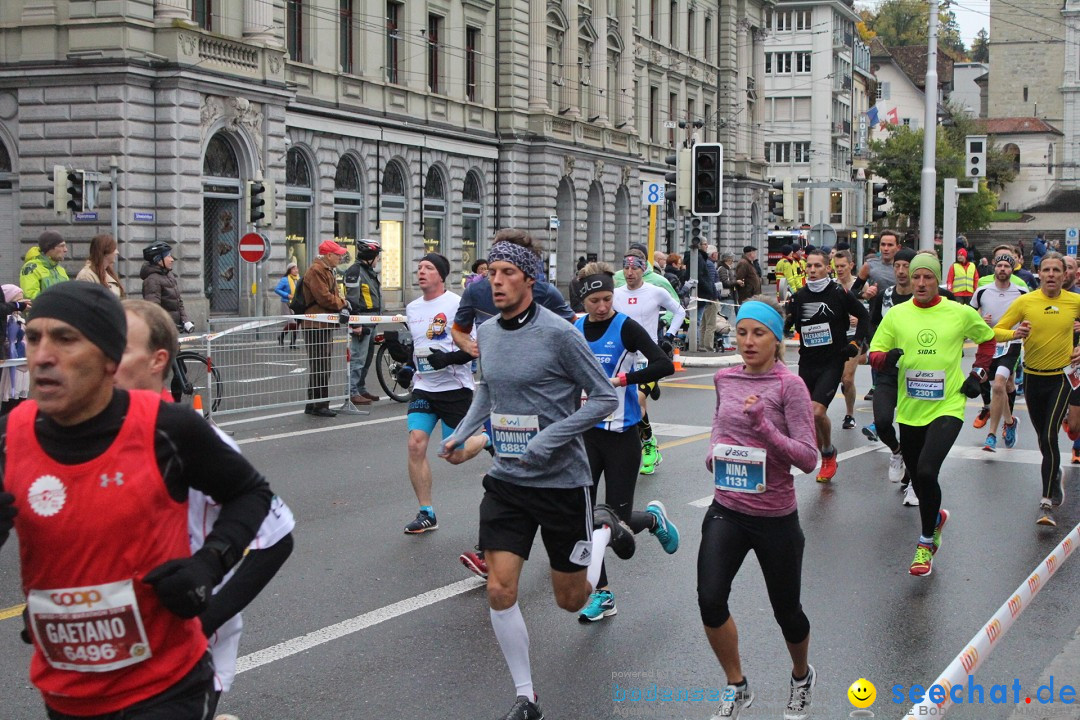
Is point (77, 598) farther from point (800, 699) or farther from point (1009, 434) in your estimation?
point (1009, 434)

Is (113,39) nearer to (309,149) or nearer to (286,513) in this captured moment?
(309,149)

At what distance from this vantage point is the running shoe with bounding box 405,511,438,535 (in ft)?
27.7

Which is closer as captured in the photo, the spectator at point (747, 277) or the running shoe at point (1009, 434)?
the running shoe at point (1009, 434)

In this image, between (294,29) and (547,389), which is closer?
(547,389)

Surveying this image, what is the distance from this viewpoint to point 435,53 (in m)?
41.8

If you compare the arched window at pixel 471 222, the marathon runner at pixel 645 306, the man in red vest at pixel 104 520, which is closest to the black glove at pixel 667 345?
the marathon runner at pixel 645 306

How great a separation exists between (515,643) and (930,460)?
3.49 m

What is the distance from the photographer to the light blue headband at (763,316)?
514cm

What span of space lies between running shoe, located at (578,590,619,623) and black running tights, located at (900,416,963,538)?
6.69ft

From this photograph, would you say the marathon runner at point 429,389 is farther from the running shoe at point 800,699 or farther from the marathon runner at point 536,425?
the running shoe at point 800,699

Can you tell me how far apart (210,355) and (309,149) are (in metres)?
22.4

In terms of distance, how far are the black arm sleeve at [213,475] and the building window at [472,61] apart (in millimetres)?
41964

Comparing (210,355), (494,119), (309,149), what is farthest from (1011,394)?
(494,119)

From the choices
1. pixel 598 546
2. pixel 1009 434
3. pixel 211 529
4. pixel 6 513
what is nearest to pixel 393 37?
pixel 1009 434
